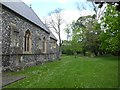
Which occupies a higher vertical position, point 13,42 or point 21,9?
point 21,9

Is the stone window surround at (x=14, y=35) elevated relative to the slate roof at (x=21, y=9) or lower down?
lower down

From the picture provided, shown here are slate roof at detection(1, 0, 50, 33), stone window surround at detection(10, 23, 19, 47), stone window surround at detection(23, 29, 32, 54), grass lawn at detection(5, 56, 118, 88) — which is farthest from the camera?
stone window surround at detection(23, 29, 32, 54)

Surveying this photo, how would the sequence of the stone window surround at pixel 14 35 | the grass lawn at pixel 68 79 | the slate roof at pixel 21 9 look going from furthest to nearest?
1. the slate roof at pixel 21 9
2. the stone window surround at pixel 14 35
3. the grass lawn at pixel 68 79

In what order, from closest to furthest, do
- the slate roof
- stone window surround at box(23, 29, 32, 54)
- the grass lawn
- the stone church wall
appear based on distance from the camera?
the grass lawn < the stone church wall < the slate roof < stone window surround at box(23, 29, 32, 54)

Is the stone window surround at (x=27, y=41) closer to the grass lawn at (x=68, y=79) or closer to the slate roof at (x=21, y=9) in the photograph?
the slate roof at (x=21, y=9)

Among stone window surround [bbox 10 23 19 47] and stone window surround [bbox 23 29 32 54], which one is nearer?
stone window surround [bbox 10 23 19 47]

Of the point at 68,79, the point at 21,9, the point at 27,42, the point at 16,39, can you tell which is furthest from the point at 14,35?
the point at 68,79

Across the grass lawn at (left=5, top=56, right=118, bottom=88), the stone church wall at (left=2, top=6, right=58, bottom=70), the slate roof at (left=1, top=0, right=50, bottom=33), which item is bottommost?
the grass lawn at (left=5, top=56, right=118, bottom=88)

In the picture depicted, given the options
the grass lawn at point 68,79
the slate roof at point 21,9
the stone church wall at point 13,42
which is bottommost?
the grass lawn at point 68,79

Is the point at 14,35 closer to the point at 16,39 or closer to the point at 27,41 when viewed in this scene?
the point at 16,39

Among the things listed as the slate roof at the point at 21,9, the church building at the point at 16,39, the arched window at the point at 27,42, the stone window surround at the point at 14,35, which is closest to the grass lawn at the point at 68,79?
the church building at the point at 16,39

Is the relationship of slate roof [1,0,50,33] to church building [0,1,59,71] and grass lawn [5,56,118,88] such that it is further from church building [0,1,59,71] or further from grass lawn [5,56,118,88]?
grass lawn [5,56,118,88]

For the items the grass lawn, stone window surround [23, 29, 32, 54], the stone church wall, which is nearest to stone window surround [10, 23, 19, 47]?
the stone church wall

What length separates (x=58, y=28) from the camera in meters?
63.2
